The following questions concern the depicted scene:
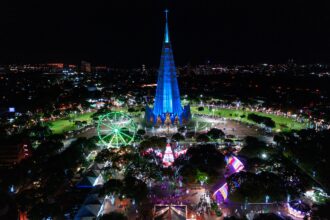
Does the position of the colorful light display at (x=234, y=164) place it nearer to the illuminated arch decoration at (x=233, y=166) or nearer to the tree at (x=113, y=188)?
the illuminated arch decoration at (x=233, y=166)

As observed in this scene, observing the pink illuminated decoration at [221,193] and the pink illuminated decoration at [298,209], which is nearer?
the pink illuminated decoration at [298,209]

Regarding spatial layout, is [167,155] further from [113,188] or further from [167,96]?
[167,96]

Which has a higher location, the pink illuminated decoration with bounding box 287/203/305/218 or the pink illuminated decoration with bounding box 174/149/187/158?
the pink illuminated decoration with bounding box 174/149/187/158

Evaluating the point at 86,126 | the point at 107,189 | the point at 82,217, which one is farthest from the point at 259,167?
the point at 86,126

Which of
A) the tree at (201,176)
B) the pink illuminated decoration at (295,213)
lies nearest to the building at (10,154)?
the tree at (201,176)

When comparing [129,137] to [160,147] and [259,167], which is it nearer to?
[160,147]

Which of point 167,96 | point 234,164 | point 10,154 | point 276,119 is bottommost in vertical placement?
point 276,119

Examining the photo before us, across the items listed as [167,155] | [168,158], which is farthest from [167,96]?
[168,158]

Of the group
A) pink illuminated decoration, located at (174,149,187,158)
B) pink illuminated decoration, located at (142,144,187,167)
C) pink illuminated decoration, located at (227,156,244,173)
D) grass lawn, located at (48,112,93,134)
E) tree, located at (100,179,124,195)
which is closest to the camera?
tree, located at (100,179,124,195)

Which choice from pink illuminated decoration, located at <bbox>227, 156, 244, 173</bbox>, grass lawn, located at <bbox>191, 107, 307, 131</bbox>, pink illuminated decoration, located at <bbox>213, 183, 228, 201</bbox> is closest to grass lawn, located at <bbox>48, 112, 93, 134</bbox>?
grass lawn, located at <bbox>191, 107, 307, 131</bbox>

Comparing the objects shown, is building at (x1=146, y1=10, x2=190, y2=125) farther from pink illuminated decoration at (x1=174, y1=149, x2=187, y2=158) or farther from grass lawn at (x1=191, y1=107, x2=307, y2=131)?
grass lawn at (x1=191, y1=107, x2=307, y2=131)
